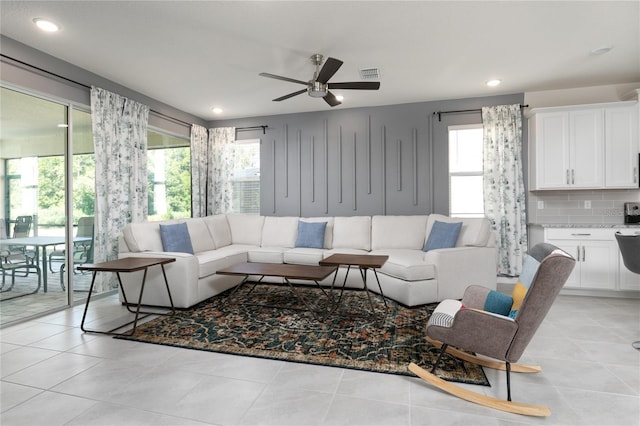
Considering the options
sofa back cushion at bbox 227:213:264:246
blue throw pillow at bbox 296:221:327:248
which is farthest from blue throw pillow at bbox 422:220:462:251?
sofa back cushion at bbox 227:213:264:246

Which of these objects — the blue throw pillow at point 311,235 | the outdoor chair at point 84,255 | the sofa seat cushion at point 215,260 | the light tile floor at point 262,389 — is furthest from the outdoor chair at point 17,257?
the blue throw pillow at point 311,235

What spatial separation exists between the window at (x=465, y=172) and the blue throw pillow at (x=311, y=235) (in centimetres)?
196

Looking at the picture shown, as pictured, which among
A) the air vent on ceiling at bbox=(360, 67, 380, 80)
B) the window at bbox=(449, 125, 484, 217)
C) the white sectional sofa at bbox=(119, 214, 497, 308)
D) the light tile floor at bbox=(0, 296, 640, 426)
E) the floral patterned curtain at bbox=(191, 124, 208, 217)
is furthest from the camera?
the floral patterned curtain at bbox=(191, 124, 208, 217)

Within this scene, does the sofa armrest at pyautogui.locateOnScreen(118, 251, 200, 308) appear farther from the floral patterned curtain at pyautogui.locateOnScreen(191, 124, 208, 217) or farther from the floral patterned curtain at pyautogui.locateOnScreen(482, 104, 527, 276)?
the floral patterned curtain at pyautogui.locateOnScreen(482, 104, 527, 276)

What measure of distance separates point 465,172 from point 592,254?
1.83m

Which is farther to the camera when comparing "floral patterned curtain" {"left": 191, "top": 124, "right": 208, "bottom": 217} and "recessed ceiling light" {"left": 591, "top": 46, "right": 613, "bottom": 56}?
"floral patterned curtain" {"left": 191, "top": 124, "right": 208, "bottom": 217}

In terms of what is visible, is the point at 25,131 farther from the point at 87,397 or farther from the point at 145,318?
the point at 87,397

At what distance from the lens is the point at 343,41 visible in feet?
10.3

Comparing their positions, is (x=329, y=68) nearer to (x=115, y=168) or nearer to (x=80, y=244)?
(x=115, y=168)

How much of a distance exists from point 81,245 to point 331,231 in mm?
3128

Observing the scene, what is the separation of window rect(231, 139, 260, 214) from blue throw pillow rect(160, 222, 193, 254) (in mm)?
1833

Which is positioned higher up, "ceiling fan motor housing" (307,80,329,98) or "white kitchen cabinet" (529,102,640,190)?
"ceiling fan motor housing" (307,80,329,98)

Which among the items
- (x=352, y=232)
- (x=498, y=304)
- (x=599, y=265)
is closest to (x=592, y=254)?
(x=599, y=265)

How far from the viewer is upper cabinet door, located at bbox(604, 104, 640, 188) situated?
404 cm
